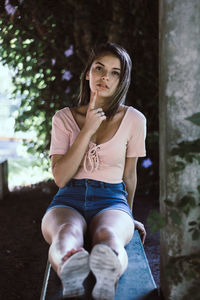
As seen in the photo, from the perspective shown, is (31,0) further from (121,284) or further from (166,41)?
(121,284)

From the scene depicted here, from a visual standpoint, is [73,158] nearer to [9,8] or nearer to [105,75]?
[105,75]

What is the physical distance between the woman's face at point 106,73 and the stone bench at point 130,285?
0.99m

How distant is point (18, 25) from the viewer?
4.41 metres

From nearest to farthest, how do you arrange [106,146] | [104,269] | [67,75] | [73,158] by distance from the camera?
1. [104,269]
2. [73,158]
3. [106,146]
4. [67,75]

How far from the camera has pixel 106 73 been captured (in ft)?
7.83

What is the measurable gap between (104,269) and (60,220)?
458mm

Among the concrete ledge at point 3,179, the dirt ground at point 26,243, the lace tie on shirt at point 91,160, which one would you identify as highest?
the lace tie on shirt at point 91,160

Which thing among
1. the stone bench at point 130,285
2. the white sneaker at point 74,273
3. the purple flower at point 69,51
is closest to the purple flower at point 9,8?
the purple flower at point 69,51

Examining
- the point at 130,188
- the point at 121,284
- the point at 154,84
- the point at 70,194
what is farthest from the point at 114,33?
the point at 121,284

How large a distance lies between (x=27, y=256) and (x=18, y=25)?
8.25 feet

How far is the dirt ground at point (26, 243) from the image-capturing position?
2812 mm

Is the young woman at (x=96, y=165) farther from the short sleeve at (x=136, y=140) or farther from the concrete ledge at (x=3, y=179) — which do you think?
the concrete ledge at (x=3, y=179)

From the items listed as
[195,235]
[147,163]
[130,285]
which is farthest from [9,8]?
[195,235]

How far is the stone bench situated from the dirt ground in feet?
2.55
